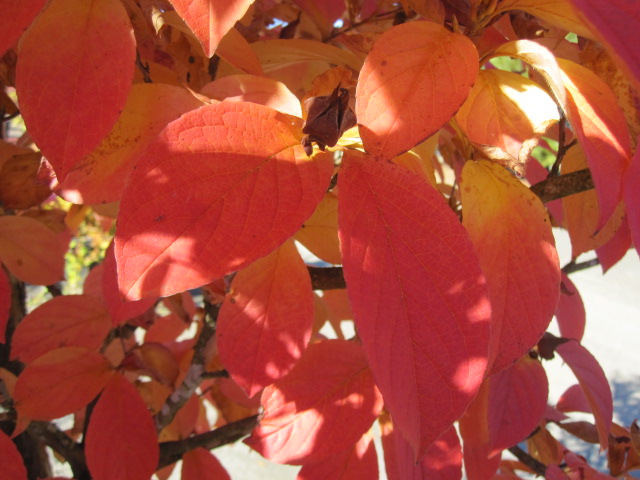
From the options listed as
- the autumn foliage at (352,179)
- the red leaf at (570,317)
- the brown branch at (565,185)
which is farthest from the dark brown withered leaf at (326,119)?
the red leaf at (570,317)

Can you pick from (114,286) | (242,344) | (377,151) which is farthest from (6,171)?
(377,151)

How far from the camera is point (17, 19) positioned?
0.90ft

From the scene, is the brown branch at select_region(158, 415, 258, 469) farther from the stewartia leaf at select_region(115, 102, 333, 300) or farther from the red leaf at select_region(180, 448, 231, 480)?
the stewartia leaf at select_region(115, 102, 333, 300)

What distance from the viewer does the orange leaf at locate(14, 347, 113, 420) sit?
21.4 inches

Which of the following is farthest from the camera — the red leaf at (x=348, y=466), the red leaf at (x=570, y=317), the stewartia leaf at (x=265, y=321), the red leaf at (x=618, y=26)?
the red leaf at (x=570, y=317)

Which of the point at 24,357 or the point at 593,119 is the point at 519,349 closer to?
the point at 593,119

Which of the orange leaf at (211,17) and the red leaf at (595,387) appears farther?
the red leaf at (595,387)

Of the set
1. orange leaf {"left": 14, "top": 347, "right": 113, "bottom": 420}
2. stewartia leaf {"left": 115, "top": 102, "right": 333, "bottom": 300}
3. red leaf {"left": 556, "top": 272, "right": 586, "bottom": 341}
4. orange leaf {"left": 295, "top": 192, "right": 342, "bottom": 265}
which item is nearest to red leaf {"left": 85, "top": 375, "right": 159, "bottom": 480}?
orange leaf {"left": 14, "top": 347, "right": 113, "bottom": 420}

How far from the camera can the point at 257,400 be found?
728mm

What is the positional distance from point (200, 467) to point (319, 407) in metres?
0.30

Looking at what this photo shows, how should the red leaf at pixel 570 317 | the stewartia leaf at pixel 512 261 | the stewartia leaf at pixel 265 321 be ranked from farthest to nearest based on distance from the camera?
the red leaf at pixel 570 317 → the stewartia leaf at pixel 265 321 → the stewartia leaf at pixel 512 261

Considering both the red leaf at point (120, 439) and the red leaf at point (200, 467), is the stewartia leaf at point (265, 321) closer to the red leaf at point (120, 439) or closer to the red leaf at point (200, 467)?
the red leaf at point (120, 439)

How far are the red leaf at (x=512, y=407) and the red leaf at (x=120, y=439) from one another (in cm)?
32

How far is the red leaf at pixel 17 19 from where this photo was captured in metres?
0.27
